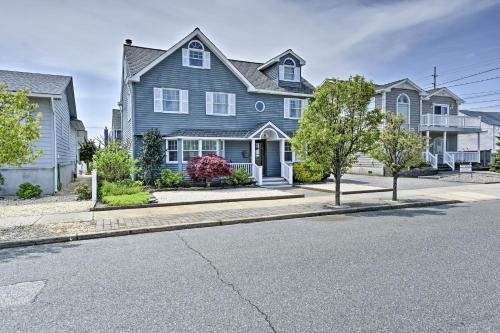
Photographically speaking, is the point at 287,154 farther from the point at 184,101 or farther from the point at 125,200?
the point at 125,200

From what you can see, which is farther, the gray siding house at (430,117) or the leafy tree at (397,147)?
the gray siding house at (430,117)

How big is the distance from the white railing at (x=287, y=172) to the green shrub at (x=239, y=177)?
2530 mm

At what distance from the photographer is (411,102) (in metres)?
27.8

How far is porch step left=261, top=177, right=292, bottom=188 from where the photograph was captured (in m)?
18.7

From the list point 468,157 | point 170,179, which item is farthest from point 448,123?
point 170,179

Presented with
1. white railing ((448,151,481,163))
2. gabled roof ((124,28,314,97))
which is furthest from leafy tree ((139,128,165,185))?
white railing ((448,151,481,163))

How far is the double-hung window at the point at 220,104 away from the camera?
65.3 feet

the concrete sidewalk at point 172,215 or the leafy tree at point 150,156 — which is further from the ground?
the leafy tree at point 150,156

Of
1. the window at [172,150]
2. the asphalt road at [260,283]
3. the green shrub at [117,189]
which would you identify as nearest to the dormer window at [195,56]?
the window at [172,150]

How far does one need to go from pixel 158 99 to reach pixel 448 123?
24768mm

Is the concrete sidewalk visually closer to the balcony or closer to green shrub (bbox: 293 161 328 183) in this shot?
green shrub (bbox: 293 161 328 183)

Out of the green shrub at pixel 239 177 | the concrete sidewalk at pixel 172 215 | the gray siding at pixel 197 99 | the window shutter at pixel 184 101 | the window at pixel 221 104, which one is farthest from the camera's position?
the window at pixel 221 104

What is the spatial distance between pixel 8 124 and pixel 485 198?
1712 centimetres

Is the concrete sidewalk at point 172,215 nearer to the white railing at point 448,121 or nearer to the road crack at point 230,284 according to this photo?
the road crack at point 230,284
